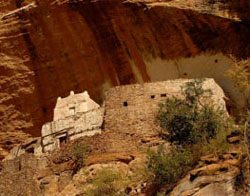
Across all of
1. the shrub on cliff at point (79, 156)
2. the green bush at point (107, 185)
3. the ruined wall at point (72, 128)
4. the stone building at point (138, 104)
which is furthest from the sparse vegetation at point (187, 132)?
the ruined wall at point (72, 128)

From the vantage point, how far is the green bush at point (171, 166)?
16828mm

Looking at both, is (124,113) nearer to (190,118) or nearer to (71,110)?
(190,118)

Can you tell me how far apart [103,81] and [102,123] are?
6.55m

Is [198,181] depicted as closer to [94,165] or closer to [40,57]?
[94,165]

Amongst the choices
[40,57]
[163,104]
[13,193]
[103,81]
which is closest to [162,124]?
[163,104]

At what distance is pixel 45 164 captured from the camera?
23.3 meters

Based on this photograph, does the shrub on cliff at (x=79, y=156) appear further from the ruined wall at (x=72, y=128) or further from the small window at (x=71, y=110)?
the small window at (x=71, y=110)

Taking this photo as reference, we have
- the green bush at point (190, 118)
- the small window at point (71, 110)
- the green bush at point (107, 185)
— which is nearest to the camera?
the green bush at point (190, 118)

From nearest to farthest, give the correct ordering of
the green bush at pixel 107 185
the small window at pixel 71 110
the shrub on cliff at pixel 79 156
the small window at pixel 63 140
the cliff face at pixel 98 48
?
the green bush at pixel 107 185, the shrub on cliff at pixel 79 156, the small window at pixel 63 140, the small window at pixel 71 110, the cliff face at pixel 98 48

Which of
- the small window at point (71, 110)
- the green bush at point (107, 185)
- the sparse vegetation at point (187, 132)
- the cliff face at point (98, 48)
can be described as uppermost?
the cliff face at point (98, 48)

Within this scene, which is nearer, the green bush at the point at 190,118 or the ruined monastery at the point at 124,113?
the green bush at the point at 190,118

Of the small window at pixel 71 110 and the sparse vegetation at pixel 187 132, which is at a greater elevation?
the small window at pixel 71 110

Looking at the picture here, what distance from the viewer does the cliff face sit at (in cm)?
2648

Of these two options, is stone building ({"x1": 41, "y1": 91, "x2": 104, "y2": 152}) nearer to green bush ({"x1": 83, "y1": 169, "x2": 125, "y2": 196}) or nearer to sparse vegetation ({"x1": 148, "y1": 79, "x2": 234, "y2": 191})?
sparse vegetation ({"x1": 148, "y1": 79, "x2": 234, "y2": 191})
